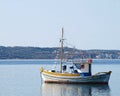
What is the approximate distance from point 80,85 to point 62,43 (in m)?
6.89

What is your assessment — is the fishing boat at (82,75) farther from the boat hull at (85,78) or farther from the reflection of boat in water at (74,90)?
the reflection of boat in water at (74,90)

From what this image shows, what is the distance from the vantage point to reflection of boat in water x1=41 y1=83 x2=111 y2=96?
181ft

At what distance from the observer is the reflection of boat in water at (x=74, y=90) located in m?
55.0

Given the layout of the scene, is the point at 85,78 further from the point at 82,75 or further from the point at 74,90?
the point at 74,90

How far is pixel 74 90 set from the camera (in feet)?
193

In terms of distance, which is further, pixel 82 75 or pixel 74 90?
pixel 82 75

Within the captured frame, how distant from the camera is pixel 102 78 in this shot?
6588 centimetres

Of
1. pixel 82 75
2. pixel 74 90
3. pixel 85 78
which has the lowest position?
pixel 74 90

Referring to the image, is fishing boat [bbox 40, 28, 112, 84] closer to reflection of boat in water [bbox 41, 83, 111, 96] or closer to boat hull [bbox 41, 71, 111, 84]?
boat hull [bbox 41, 71, 111, 84]

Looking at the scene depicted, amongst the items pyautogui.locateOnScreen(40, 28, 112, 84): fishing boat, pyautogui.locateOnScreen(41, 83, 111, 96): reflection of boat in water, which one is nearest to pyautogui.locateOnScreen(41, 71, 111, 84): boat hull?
pyautogui.locateOnScreen(40, 28, 112, 84): fishing boat

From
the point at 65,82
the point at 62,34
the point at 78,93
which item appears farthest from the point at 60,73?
the point at 78,93

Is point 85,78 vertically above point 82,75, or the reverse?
point 82,75

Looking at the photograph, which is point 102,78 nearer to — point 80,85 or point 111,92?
point 80,85

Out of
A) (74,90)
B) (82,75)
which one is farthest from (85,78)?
(74,90)
